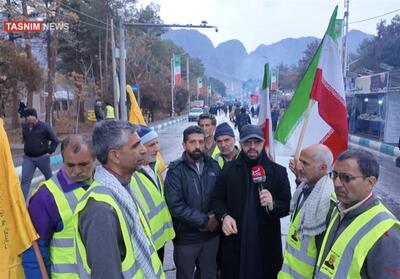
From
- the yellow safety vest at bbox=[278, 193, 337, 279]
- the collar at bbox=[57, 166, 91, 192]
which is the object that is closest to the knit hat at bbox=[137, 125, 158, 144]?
the collar at bbox=[57, 166, 91, 192]

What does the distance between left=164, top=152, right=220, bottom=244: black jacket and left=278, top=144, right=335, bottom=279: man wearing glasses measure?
909mm

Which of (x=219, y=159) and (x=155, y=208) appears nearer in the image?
(x=155, y=208)

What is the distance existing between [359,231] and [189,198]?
5.64 feet

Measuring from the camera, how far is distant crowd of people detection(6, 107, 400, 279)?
193 centimetres

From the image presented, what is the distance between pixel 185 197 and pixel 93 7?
34.8 m

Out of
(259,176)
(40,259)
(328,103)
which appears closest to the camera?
(40,259)

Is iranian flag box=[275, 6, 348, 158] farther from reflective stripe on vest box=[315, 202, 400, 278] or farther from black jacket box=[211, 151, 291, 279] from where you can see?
reflective stripe on vest box=[315, 202, 400, 278]

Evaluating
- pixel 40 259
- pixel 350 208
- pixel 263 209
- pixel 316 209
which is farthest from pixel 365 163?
pixel 40 259

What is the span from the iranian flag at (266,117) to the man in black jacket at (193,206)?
83 centimetres

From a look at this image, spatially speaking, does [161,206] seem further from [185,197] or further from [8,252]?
[8,252]

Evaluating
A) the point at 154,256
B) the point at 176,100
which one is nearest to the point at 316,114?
the point at 154,256

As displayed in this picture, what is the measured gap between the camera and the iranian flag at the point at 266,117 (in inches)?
167

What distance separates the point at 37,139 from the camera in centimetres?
724

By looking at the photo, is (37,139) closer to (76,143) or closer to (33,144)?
(33,144)
